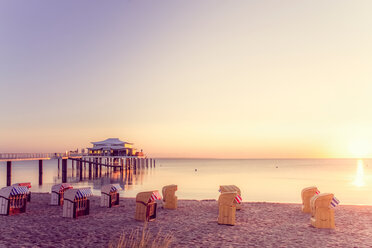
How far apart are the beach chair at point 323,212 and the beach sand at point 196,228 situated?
1.00 ft

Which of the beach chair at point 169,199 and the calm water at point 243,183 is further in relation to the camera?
the calm water at point 243,183

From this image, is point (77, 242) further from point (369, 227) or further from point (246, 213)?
point (369, 227)

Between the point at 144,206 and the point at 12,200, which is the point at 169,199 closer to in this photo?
the point at 144,206

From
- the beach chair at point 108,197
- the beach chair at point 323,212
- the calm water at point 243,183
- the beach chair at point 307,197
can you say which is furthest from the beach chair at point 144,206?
the calm water at point 243,183

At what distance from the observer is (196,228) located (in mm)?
12172

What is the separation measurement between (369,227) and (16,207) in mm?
14543

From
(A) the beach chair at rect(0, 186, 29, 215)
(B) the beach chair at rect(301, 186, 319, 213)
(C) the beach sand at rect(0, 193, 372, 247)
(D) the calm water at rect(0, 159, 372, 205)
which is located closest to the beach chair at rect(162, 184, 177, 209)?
(C) the beach sand at rect(0, 193, 372, 247)

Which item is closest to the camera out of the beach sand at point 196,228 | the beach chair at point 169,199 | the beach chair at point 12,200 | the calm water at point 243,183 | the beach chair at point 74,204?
the beach sand at point 196,228

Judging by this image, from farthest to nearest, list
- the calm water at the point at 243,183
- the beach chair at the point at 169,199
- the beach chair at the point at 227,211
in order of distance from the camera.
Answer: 1. the calm water at the point at 243,183
2. the beach chair at the point at 169,199
3. the beach chair at the point at 227,211

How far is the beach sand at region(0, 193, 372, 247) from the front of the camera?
1010 centimetres

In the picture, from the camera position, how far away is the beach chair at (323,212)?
478 inches

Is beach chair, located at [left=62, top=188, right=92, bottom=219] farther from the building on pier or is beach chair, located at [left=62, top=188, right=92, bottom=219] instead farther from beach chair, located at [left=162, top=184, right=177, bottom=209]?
the building on pier

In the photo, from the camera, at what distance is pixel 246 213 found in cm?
1552

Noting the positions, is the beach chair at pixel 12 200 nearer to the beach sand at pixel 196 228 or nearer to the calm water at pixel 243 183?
the beach sand at pixel 196 228
